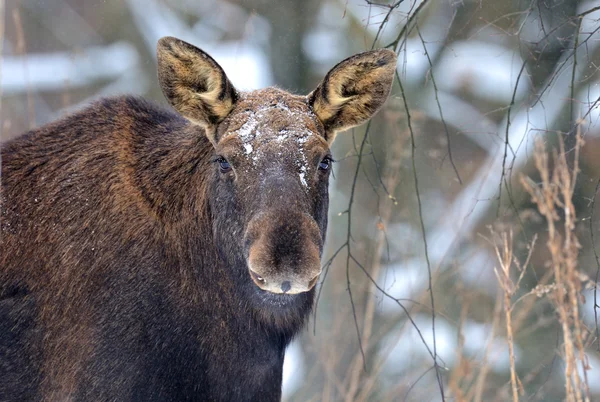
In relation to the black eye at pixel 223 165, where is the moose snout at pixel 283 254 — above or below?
below

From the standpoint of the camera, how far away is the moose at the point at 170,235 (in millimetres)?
4184

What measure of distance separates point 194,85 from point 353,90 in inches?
37.4

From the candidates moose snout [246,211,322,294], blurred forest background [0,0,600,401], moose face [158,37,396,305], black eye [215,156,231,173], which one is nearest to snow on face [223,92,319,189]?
moose face [158,37,396,305]

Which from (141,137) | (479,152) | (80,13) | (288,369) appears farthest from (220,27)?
(141,137)

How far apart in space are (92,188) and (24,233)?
45 cm

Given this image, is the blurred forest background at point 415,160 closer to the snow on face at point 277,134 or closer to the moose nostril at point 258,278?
the snow on face at point 277,134

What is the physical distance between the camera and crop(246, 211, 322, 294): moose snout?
12.2ft

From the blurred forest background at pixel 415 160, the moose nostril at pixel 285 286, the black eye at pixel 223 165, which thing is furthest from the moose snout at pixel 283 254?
the blurred forest background at pixel 415 160

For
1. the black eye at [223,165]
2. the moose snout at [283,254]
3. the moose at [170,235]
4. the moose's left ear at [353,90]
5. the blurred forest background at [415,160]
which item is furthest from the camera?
the blurred forest background at [415,160]

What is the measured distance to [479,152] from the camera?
13.3 meters

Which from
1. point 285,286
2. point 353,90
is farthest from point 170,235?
point 353,90

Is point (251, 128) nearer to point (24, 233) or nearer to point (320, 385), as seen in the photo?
point (24, 233)

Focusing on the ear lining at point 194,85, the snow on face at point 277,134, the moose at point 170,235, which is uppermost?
the ear lining at point 194,85

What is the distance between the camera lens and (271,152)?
167 inches
